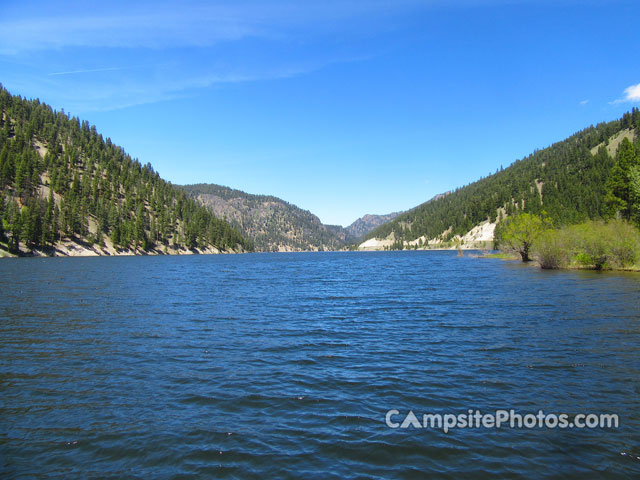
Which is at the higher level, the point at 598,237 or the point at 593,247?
the point at 598,237

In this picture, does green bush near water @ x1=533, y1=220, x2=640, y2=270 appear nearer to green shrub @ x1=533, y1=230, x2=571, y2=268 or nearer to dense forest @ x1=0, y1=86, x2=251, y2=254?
green shrub @ x1=533, y1=230, x2=571, y2=268

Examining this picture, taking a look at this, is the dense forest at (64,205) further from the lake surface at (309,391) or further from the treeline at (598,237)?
the treeline at (598,237)

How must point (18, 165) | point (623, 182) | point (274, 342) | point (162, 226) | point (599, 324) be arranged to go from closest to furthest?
1. point (274, 342)
2. point (599, 324)
3. point (623, 182)
4. point (18, 165)
5. point (162, 226)

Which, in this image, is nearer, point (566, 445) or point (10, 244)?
point (566, 445)

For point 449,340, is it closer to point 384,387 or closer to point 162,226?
point 384,387

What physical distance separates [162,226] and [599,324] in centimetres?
18490

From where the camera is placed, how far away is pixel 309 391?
1203 cm

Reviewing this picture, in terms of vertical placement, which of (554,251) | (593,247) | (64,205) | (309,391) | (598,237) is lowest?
(309,391)

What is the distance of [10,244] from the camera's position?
348ft

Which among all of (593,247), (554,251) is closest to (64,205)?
(554,251)

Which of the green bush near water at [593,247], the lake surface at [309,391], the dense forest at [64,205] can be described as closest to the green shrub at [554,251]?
the green bush near water at [593,247]

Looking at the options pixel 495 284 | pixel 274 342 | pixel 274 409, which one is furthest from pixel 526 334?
pixel 495 284

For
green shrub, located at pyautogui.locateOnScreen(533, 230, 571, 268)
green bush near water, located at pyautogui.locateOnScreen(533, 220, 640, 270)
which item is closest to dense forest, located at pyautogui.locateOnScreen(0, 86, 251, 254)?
green shrub, located at pyautogui.locateOnScreen(533, 230, 571, 268)

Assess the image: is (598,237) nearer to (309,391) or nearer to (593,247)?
(593,247)
